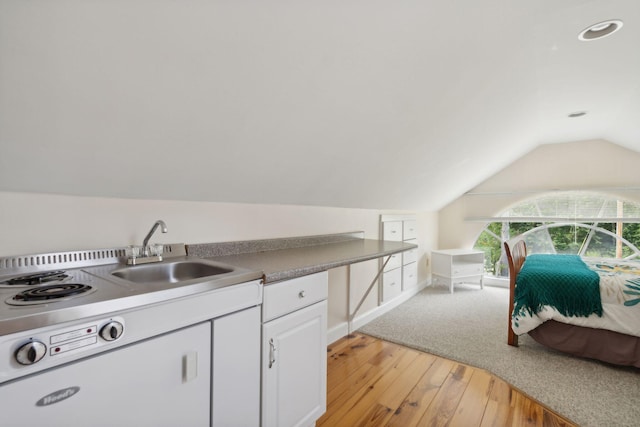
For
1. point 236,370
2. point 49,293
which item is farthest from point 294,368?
point 49,293

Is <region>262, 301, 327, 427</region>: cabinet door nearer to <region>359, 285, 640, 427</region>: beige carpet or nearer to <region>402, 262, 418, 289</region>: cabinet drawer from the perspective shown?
<region>359, 285, 640, 427</region>: beige carpet

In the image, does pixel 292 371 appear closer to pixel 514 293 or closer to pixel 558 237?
pixel 514 293

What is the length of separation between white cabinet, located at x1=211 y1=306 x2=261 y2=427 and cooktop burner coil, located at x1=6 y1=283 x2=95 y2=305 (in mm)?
425

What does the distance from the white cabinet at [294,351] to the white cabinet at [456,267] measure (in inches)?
124

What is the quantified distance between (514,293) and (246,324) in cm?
242

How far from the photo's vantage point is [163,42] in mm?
980

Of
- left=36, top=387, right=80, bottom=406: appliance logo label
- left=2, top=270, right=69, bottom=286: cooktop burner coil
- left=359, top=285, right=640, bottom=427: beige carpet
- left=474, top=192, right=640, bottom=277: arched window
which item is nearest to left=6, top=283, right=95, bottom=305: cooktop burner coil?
left=2, top=270, right=69, bottom=286: cooktop burner coil

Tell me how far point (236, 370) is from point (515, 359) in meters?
2.26

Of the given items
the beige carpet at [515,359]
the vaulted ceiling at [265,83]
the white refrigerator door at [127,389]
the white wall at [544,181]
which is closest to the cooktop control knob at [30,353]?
the white refrigerator door at [127,389]

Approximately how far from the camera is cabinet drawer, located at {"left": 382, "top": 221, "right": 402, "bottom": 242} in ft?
11.1

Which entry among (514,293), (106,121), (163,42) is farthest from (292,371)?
(514,293)

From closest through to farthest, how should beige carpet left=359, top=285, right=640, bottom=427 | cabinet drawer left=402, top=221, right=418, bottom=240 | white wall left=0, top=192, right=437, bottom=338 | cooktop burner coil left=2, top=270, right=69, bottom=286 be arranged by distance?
cooktop burner coil left=2, top=270, right=69, bottom=286 < white wall left=0, top=192, right=437, bottom=338 < beige carpet left=359, top=285, right=640, bottom=427 < cabinet drawer left=402, top=221, right=418, bottom=240

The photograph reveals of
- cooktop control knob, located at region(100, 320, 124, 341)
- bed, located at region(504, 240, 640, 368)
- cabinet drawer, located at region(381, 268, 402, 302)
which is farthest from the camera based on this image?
cabinet drawer, located at region(381, 268, 402, 302)

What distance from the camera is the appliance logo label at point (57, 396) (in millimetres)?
755
